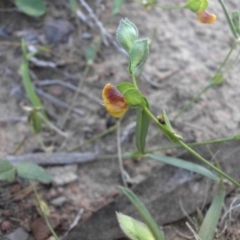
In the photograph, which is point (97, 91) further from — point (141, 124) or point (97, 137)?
point (141, 124)

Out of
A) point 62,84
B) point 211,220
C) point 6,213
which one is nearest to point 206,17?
point 211,220

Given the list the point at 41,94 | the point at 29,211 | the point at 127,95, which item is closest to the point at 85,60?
the point at 41,94

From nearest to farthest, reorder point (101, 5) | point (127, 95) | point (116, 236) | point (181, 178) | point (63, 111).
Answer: point (127, 95)
point (116, 236)
point (181, 178)
point (63, 111)
point (101, 5)

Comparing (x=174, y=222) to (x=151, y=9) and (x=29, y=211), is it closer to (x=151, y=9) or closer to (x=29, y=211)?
(x=29, y=211)

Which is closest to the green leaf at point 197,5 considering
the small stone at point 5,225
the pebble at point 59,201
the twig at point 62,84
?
the twig at point 62,84

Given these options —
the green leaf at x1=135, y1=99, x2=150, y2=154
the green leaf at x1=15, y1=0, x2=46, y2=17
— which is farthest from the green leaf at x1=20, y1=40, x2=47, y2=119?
the green leaf at x1=135, y1=99, x2=150, y2=154

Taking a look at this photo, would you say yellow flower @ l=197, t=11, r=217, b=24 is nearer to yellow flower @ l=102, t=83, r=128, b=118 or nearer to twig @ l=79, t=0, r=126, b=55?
yellow flower @ l=102, t=83, r=128, b=118
